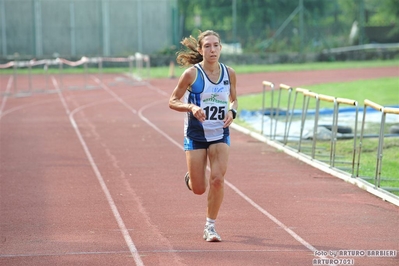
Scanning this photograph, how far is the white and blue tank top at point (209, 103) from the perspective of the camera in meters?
8.25

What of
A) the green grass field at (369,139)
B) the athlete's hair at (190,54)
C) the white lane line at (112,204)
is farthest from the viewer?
the green grass field at (369,139)

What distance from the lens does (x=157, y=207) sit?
1017 cm

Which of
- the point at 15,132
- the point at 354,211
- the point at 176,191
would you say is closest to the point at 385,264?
Answer: the point at 354,211

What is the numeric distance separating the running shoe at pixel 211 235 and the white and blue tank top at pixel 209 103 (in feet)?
2.80

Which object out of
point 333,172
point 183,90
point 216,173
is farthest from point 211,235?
point 333,172

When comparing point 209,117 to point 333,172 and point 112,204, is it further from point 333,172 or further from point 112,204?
point 333,172

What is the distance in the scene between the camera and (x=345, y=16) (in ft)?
202

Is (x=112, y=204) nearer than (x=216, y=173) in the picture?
No

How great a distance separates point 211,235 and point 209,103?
1260 mm

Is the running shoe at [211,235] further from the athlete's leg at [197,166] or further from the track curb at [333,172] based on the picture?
the track curb at [333,172]

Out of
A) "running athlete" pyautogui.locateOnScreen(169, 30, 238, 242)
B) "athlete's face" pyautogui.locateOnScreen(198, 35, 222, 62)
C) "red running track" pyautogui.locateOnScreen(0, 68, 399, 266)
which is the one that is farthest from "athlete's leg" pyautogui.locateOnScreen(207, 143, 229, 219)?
"athlete's face" pyautogui.locateOnScreen(198, 35, 222, 62)

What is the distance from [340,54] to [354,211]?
38.0 metres

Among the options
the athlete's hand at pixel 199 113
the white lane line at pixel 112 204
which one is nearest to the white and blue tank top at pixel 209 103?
the athlete's hand at pixel 199 113

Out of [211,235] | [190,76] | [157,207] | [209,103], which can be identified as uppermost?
[190,76]
